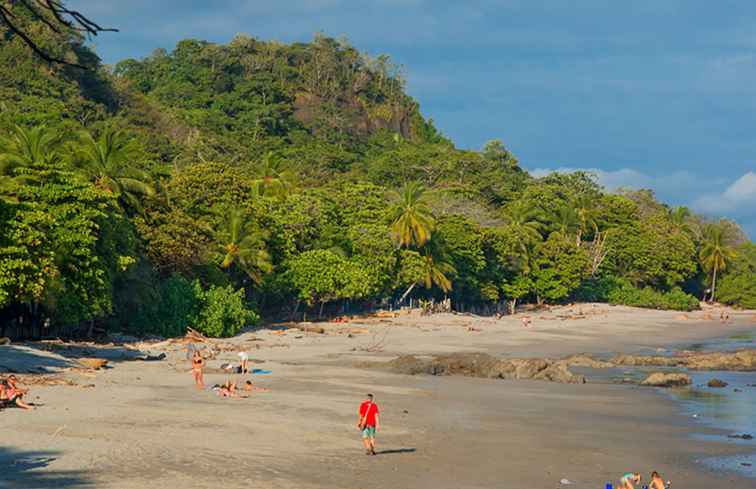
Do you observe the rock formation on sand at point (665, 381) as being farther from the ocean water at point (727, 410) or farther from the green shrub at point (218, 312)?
the green shrub at point (218, 312)

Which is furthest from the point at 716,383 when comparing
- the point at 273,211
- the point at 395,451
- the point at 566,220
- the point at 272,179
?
the point at 566,220

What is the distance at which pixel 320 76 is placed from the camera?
173875 mm

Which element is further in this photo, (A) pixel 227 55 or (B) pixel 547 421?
(A) pixel 227 55

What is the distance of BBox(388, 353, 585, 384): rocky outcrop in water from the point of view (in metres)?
39.2

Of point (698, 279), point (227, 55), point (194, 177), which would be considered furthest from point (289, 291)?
point (227, 55)

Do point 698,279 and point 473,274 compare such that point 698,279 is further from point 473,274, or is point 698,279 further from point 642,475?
point 642,475

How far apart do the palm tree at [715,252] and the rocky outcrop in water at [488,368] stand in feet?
294

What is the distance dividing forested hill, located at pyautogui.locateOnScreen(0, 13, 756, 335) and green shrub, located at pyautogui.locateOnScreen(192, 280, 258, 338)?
14 cm

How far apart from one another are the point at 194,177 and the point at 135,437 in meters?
41.2

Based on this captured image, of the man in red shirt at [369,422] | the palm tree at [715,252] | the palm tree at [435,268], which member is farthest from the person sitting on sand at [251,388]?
the palm tree at [715,252]

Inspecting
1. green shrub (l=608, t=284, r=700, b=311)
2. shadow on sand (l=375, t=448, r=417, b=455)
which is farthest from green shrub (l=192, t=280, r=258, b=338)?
green shrub (l=608, t=284, r=700, b=311)

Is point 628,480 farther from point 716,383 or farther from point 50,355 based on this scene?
point 50,355

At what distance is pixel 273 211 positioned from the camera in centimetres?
6550

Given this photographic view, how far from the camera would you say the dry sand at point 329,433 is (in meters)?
16.4
